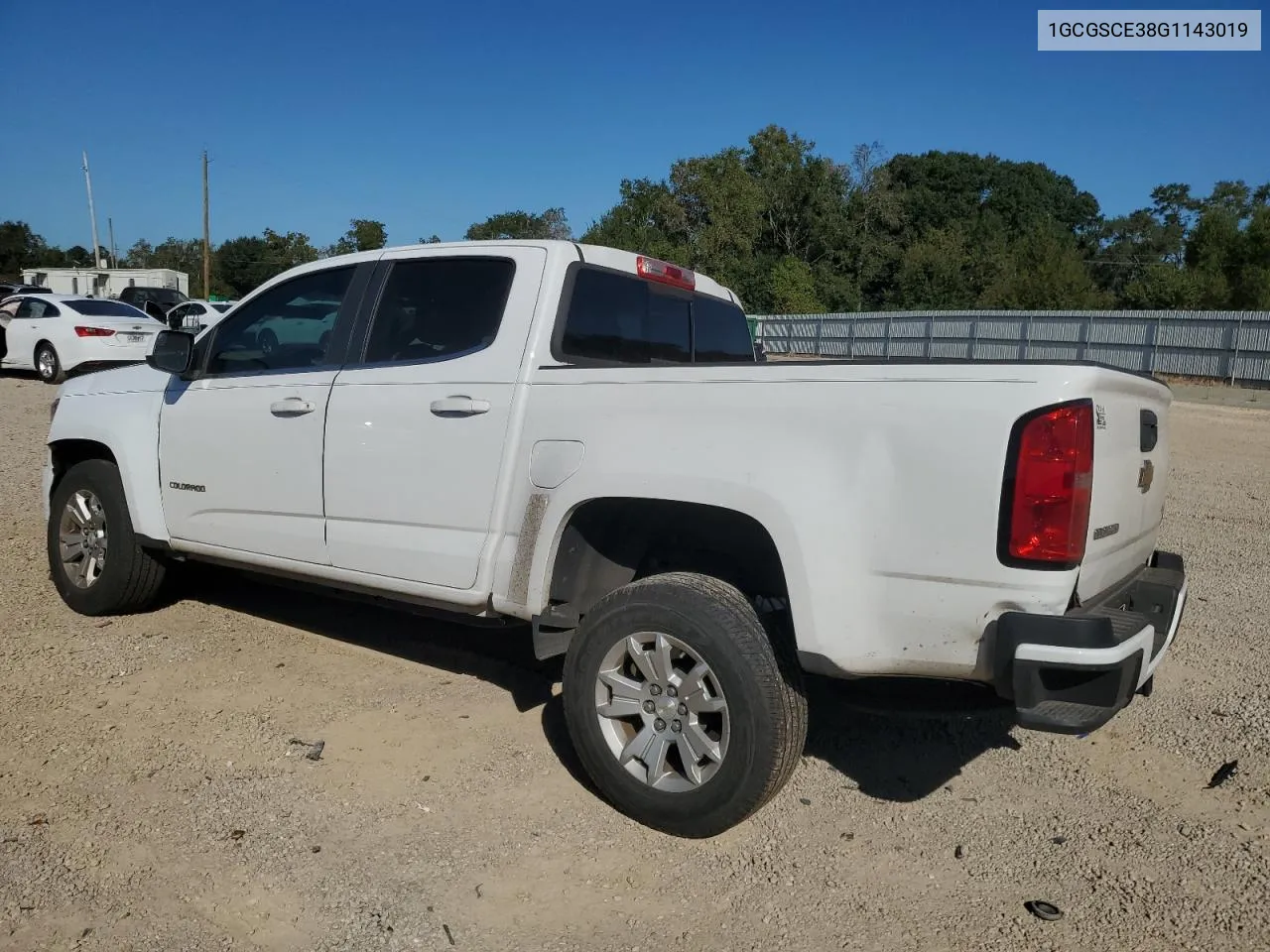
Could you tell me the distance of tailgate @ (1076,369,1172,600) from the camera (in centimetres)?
279

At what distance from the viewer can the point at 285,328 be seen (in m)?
4.65

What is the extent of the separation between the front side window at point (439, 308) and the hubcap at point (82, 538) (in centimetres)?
209

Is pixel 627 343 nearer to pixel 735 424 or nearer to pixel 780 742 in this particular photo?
pixel 735 424

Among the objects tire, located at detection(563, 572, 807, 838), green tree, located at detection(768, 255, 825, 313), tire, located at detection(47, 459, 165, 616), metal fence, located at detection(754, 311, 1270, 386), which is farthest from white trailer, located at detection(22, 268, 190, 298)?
tire, located at detection(563, 572, 807, 838)

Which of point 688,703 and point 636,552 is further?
point 636,552

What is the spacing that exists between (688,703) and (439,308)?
1.97 metres

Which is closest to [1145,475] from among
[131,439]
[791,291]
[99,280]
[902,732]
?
[902,732]

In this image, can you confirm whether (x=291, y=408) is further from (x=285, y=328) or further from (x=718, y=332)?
(x=718, y=332)

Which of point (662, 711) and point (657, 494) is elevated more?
point (657, 494)

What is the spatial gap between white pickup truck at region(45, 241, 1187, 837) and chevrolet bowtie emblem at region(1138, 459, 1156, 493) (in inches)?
0.7

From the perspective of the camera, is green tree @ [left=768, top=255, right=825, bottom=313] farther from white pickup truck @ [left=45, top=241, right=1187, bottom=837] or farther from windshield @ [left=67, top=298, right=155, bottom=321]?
white pickup truck @ [left=45, top=241, right=1187, bottom=837]

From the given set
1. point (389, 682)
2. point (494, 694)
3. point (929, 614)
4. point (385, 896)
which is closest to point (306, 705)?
point (389, 682)

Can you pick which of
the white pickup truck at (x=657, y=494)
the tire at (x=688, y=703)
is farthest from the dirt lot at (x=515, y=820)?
the white pickup truck at (x=657, y=494)

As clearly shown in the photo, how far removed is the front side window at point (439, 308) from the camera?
12.9ft
